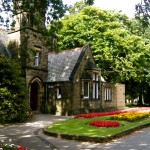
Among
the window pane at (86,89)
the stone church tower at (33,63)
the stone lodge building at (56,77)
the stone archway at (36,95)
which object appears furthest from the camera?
the window pane at (86,89)

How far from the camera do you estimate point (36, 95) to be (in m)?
32.5

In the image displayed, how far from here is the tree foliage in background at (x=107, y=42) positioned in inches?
1698

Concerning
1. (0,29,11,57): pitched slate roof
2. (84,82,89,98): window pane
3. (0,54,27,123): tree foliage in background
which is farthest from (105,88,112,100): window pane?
(0,54,27,123): tree foliage in background

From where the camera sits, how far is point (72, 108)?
30.8 m

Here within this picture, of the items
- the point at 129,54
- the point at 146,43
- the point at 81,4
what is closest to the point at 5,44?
the point at 129,54

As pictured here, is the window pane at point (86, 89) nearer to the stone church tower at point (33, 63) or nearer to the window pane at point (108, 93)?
the stone church tower at point (33, 63)

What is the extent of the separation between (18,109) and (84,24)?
24398mm

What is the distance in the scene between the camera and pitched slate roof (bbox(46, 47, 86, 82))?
31.8 metres

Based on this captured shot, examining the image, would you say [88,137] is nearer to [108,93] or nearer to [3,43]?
[3,43]

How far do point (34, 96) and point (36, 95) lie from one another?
0.24 metres

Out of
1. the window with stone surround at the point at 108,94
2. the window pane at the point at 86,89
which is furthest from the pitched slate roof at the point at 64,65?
the window with stone surround at the point at 108,94

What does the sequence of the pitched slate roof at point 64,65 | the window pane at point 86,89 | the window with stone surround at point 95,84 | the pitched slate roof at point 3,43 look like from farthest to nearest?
the window with stone surround at point 95,84 → the window pane at point 86,89 → the pitched slate roof at point 64,65 → the pitched slate roof at point 3,43

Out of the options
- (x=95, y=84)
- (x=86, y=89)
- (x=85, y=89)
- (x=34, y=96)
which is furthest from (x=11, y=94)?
(x=95, y=84)

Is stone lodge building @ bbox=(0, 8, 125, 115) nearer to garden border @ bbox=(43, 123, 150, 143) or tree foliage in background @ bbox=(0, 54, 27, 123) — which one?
tree foliage in background @ bbox=(0, 54, 27, 123)
